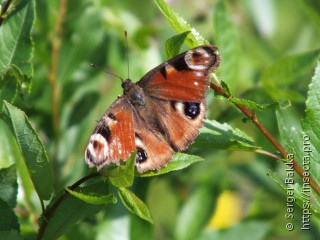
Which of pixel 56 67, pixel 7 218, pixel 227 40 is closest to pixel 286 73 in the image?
pixel 227 40

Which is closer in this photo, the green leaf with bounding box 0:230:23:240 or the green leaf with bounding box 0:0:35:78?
the green leaf with bounding box 0:230:23:240

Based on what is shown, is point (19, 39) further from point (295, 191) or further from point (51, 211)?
point (295, 191)

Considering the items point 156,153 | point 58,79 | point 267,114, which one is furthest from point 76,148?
point 156,153

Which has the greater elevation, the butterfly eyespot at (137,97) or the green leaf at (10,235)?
the butterfly eyespot at (137,97)

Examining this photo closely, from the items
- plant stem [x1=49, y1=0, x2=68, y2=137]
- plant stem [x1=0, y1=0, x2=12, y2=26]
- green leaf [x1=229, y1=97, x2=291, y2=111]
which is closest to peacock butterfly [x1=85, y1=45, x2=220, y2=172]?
green leaf [x1=229, y1=97, x2=291, y2=111]

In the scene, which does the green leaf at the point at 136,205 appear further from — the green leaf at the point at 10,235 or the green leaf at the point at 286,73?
the green leaf at the point at 286,73

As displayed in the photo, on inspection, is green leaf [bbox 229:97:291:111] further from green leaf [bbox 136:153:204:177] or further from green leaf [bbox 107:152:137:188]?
green leaf [bbox 107:152:137:188]

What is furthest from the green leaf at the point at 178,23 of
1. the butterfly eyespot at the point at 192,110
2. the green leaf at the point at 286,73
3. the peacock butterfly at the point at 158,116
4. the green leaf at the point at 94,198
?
the green leaf at the point at 286,73
